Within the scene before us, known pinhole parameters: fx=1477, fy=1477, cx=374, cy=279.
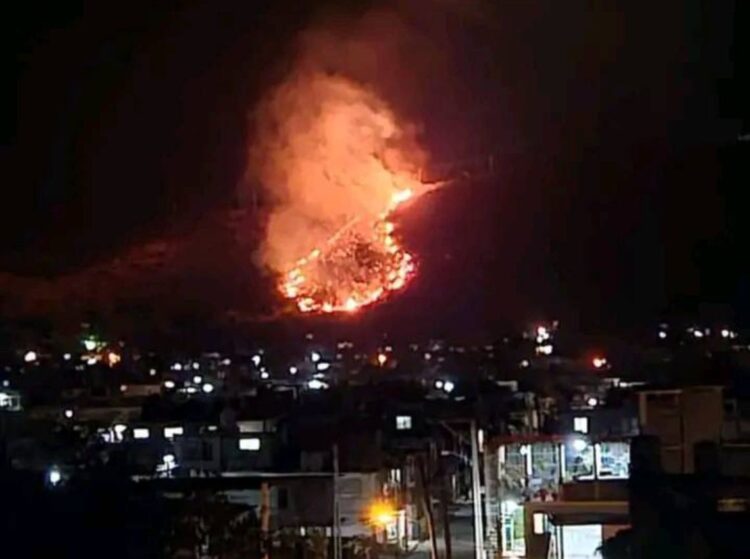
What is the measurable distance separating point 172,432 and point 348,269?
782 centimetres

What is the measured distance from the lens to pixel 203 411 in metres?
18.0

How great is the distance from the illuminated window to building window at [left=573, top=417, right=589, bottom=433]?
344cm

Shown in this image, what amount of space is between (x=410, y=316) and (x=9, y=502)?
82.5 ft

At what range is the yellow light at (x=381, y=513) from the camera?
14812 mm

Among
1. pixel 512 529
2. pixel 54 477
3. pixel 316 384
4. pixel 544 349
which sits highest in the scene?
pixel 544 349

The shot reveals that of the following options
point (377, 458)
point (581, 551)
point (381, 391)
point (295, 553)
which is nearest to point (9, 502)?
point (581, 551)

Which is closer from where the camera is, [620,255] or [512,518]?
[512,518]

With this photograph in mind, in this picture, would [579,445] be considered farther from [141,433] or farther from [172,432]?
[141,433]

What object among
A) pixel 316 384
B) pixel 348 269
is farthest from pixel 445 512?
pixel 348 269

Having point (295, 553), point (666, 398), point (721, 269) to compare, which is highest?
point (721, 269)

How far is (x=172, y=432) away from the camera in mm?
16891

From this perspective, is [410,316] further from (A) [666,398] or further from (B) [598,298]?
(A) [666,398]

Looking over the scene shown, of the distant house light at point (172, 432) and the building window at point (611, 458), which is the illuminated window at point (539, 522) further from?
the distant house light at point (172, 432)

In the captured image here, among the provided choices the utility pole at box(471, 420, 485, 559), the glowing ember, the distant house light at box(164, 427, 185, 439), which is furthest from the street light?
the glowing ember
